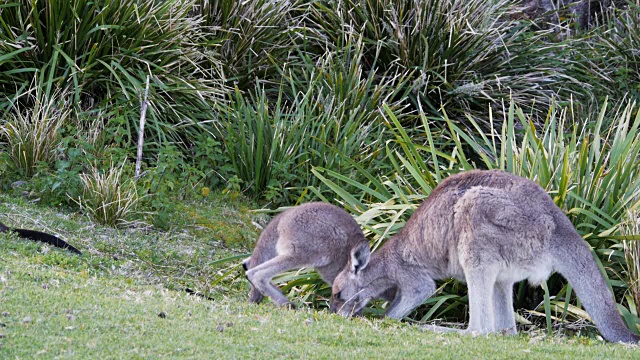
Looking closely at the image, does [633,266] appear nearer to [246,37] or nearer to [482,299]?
[482,299]

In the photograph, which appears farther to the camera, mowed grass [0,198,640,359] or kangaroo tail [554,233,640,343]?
kangaroo tail [554,233,640,343]

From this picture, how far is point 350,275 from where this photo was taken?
22.7 feet

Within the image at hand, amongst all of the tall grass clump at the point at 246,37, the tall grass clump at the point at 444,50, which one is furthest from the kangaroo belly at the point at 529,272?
the tall grass clump at the point at 246,37

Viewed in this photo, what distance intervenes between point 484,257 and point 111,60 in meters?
6.49

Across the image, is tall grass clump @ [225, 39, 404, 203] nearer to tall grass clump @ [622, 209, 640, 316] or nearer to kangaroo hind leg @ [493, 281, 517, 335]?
kangaroo hind leg @ [493, 281, 517, 335]

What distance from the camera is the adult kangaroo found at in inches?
271

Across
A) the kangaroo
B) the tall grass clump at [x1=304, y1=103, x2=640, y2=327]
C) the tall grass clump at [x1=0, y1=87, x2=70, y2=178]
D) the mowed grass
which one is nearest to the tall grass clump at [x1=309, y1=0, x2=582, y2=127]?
the tall grass clump at [x1=304, y1=103, x2=640, y2=327]

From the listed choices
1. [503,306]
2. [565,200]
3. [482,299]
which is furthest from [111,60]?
[482,299]

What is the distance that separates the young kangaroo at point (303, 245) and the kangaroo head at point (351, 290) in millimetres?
186

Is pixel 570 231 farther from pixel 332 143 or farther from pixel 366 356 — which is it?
pixel 332 143

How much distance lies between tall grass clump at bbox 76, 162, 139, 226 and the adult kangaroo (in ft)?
8.19

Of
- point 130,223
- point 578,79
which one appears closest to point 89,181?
point 130,223

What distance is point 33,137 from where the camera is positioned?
394 inches

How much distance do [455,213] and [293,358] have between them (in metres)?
2.04
